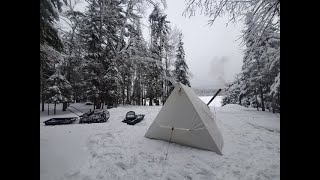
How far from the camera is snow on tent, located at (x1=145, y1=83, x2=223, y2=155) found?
18.5ft

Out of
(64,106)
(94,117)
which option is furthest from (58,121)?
(64,106)

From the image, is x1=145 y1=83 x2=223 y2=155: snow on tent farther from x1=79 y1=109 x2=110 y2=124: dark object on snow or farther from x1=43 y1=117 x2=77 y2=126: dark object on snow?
x1=43 y1=117 x2=77 y2=126: dark object on snow

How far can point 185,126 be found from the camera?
5.98m

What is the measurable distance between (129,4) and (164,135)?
1063 cm

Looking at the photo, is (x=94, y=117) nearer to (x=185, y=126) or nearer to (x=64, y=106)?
(x=64, y=106)

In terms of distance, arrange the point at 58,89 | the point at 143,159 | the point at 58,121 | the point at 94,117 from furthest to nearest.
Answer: the point at 58,89 < the point at 94,117 < the point at 58,121 < the point at 143,159

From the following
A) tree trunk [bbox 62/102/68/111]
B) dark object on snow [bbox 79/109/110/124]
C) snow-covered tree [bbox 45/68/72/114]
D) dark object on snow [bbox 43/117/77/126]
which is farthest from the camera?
tree trunk [bbox 62/102/68/111]

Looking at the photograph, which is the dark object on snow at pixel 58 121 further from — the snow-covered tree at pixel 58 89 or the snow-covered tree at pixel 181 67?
the snow-covered tree at pixel 181 67

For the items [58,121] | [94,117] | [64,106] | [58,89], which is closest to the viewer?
[58,121]

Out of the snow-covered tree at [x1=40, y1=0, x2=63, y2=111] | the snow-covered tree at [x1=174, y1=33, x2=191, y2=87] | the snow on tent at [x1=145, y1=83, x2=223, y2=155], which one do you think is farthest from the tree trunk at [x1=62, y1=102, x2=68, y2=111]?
the snow-covered tree at [x1=174, y1=33, x2=191, y2=87]

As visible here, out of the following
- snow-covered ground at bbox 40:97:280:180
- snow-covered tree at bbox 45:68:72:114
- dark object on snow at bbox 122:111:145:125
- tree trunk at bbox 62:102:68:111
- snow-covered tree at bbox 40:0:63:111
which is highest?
snow-covered tree at bbox 40:0:63:111

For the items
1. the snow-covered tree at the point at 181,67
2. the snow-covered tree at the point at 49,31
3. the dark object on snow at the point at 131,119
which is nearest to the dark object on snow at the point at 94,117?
the dark object on snow at the point at 131,119

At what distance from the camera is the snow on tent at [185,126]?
18.5 ft
